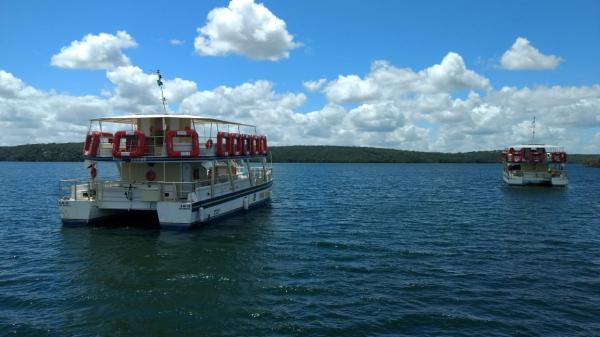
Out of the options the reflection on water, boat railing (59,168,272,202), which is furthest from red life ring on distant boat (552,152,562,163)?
boat railing (59,168,272,202)

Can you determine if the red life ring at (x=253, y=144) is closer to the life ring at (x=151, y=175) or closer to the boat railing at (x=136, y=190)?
the boat railing at (x=136, y=190)

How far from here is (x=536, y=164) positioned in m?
62.4

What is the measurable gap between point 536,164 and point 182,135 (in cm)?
5548

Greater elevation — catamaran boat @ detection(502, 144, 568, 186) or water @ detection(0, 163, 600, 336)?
catamaran boat @ detection(502, 144, 568, 186)

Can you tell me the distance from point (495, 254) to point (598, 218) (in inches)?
690

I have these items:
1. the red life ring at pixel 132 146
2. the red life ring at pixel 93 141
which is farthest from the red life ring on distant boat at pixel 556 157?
the red life ring at pixel 93 141

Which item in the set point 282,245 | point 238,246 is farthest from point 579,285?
point 238,246

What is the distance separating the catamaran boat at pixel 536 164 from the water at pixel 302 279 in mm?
32104

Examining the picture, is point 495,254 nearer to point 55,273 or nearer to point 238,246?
point 238,246

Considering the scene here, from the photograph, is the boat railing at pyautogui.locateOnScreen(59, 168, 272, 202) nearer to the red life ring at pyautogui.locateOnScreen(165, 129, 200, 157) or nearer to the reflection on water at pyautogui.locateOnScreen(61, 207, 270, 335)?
the red life ring at pyautogui.locateOnScreen(165, 129, 200, 157)

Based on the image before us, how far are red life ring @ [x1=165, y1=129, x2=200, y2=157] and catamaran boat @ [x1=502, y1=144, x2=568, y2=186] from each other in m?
49.2

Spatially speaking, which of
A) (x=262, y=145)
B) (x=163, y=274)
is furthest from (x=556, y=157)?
(x=163, y=274)

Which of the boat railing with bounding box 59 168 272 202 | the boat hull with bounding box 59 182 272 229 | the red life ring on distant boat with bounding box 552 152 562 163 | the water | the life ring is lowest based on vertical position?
the water

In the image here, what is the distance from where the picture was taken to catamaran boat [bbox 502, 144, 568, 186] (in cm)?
5778
